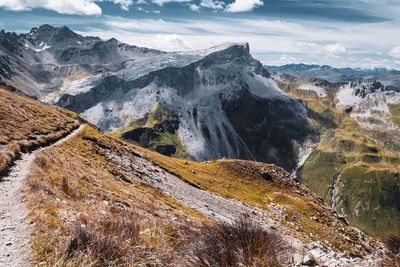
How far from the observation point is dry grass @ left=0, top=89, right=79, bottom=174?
Result: 45338 mm

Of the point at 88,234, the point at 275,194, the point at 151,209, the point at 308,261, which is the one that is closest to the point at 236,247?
the point at 308,261

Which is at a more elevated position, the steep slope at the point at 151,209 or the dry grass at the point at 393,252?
the dry grass at the point at 393,252

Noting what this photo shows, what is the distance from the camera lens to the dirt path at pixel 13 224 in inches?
585

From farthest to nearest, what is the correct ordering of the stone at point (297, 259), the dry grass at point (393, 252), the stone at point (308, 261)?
1. the stone at point (308, 261)
2. the stone at point (297, 259)
3. the dry grass at point (393, 252)

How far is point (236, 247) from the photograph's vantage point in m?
12.2

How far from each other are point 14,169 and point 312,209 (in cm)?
7029

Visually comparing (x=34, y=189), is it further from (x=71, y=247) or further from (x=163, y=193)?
(x=163, y=193)

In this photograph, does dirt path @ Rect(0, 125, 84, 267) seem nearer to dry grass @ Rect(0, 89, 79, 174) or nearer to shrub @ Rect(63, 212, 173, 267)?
shrub @ Rect(63, 212, 173, 267)

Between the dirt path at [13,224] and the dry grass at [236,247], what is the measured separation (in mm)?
6066

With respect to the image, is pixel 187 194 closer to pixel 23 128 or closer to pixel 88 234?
pixel 23 128

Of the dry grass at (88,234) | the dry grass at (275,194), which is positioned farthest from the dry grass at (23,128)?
the dry grass at (275,194)

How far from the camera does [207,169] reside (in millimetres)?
110062

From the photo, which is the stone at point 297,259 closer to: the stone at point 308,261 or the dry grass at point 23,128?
the stone at point 308,261

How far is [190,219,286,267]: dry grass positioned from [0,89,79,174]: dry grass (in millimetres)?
26419
